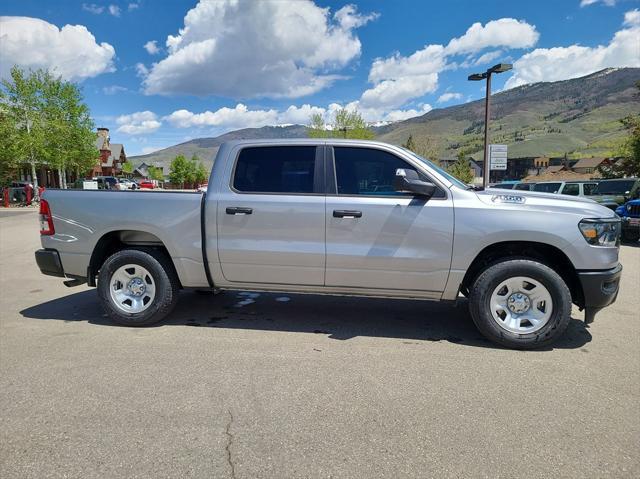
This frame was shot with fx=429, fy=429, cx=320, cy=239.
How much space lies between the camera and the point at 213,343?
421cm

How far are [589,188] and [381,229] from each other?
14.0 meters

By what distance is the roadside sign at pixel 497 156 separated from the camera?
16906 millimetres

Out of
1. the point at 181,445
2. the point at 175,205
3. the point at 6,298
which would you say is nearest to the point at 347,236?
the point at 175,205

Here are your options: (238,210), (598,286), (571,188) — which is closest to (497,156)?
(571,188)

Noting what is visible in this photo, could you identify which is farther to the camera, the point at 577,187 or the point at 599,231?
the point at 577,187

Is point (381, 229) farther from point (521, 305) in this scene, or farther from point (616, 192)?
point (616, 192)

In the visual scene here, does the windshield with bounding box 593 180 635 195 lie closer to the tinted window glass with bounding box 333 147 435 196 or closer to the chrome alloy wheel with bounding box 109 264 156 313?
the tinted window glass with bounding box 333 147 435 196

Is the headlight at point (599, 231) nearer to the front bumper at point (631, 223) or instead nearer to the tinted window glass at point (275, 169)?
the tinted window glass at point (275, 169)

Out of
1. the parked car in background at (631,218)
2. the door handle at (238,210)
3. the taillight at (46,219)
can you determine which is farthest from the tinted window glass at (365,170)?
the parked car in background at (631,218)

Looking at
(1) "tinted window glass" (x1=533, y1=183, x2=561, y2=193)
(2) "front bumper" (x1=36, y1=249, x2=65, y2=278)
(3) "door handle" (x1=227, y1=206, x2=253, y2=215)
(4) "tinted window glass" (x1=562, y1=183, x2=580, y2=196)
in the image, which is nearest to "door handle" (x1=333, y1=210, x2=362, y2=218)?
(3) "door handle" (x1=227, y1=206, x2=253, y2=215)

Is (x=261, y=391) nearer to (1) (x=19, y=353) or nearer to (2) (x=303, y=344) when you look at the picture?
(2) (x=303, y=344)

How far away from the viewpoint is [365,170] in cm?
430

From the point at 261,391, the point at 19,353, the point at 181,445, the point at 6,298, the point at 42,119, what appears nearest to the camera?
the point at 181,445

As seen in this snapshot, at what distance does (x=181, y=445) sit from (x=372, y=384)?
147 centimetres
